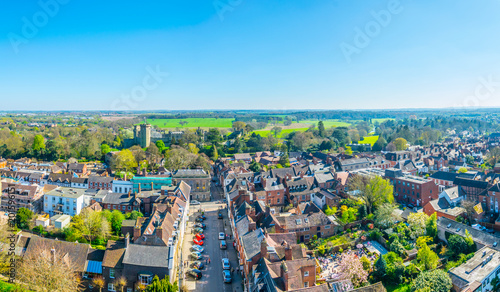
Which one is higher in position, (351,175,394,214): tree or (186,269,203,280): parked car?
(351,175,394,214): tree

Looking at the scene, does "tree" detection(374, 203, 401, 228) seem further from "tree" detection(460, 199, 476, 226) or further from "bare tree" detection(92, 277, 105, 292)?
"bare tree" detection(92, 277, 105, 292)

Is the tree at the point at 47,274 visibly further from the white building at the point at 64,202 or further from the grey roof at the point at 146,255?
the white building at the point at 64,202

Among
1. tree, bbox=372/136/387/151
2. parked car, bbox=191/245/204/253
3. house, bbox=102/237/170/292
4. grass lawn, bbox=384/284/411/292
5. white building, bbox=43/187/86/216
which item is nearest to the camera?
house, bbox=102/237/170/292

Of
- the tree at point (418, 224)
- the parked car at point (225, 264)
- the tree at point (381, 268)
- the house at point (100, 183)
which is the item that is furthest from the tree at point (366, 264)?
the house at point (100, 183)

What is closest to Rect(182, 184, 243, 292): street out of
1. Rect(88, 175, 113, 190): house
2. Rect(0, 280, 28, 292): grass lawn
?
Rect(0, 280, 28, 292): grass lawn

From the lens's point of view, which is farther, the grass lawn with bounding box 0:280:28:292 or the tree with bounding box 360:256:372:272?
the tree with bounding box 360:256:372:272

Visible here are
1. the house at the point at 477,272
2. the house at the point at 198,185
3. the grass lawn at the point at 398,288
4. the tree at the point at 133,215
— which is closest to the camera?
the house at the point at 477,272
